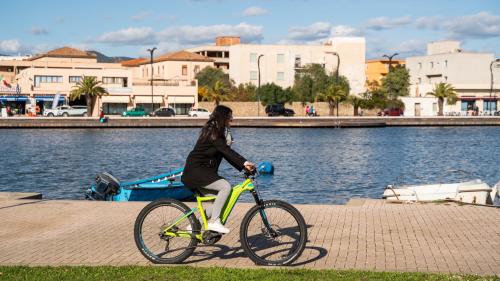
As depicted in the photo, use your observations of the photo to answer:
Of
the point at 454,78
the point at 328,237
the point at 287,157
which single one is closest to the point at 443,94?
the point at 454,78

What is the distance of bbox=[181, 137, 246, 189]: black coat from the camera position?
9.96 m

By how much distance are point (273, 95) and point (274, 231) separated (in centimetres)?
10187

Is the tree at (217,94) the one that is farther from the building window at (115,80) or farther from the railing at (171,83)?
the building window at (115,80)

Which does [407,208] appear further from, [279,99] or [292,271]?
[279,99]

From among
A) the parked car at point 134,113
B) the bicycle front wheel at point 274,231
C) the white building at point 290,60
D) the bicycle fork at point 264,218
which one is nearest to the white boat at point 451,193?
the bicycle front wheel at point 274,231

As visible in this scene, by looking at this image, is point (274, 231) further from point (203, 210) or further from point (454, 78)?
point (454, 78)

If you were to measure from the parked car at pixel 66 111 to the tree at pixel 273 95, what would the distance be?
25.5 meters

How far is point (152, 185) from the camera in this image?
2267cm

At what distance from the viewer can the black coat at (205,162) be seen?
392 inches

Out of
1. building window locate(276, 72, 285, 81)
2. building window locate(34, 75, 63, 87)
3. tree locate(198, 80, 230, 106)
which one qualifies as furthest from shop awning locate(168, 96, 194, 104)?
building window locate(276, 72, 285, 81)

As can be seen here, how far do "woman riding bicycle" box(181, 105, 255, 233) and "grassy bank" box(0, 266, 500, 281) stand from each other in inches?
34.8

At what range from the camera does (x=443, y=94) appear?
108938mm

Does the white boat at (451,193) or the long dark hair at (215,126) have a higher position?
the long dark hair at (215,126)

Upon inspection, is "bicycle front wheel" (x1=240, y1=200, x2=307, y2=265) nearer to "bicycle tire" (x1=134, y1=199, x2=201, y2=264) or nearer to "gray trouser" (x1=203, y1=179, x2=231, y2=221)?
"gray trouser" (x1=203, y1=179, x2=231, y2=221)
